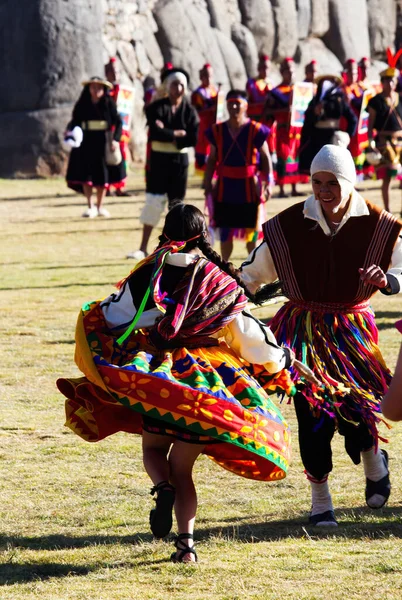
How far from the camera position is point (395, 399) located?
9.84ft

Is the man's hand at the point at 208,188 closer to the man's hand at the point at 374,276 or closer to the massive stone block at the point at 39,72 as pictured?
the man's hand at the point at 374,276

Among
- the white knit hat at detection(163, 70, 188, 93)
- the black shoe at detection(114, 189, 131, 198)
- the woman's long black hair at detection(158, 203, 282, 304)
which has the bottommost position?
the black shoe at detection(114, 189, 131, 198)

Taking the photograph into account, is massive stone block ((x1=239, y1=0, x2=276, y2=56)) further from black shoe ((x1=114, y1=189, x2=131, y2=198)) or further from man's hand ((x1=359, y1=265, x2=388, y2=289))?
man's hand ((x1=359, y1=265, x2=388, y2=289))

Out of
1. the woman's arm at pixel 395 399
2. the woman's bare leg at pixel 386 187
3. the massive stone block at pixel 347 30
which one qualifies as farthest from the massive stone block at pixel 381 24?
the woman's arm at pixel 395 399

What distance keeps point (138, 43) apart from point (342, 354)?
22382 millimetres

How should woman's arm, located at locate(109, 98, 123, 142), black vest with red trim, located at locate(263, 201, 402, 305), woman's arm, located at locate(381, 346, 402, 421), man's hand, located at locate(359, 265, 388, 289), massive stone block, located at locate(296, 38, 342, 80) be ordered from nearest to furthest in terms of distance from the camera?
woman's arm, located at locate(381, 346, 402, 421) → man's hand, located at locate(359, 265, 388, 289) → black vest with red trim, located at locate(263, 201, 402, 305) → woman's arm, located at locate(109, 98, 123, 142) → massive stone block, located at locate(296, 38, 342, 80)

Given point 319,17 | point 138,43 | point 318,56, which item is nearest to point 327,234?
point 138,43

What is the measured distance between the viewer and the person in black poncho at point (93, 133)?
1571 centimetres

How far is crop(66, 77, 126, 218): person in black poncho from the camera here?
15.7 meters

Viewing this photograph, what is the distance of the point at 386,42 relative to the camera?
35.7 metres

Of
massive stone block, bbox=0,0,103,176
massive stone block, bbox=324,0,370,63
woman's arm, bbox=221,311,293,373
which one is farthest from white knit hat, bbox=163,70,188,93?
massive stone block, bbox=324,0,370,63

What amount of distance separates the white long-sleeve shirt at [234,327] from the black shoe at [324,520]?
0.72 meters

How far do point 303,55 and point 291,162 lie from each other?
509 inches

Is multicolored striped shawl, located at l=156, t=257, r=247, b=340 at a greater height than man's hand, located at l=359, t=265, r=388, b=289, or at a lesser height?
lesser
